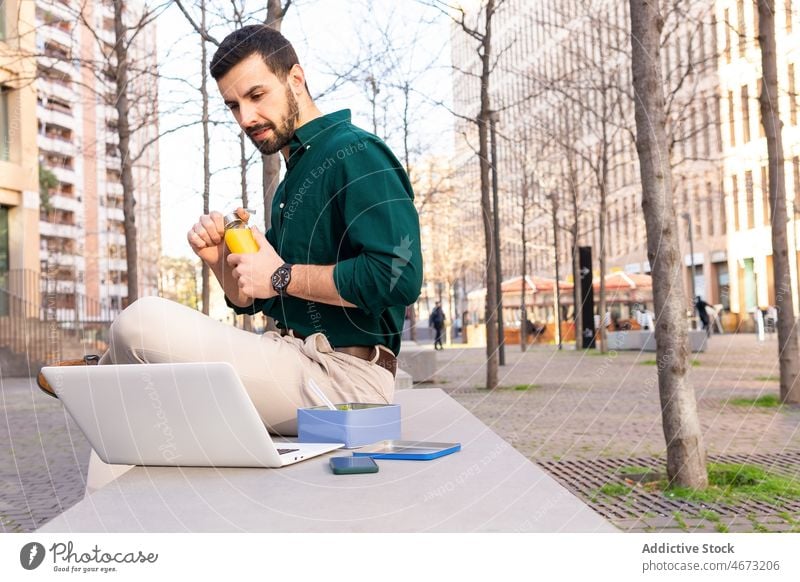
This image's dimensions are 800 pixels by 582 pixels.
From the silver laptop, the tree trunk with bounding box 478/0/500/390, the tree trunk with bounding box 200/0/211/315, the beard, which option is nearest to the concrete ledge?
the tree trunk with bounding box 478/0/500/390

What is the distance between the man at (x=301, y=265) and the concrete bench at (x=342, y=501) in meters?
0.28

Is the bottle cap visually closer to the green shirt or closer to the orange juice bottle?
the orange juice bottle

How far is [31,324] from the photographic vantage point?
14.1 m

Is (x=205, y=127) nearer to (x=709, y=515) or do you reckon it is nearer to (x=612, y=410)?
(x=709, y=515)

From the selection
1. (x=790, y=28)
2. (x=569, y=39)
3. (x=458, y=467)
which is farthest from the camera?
(x=569, y=39)

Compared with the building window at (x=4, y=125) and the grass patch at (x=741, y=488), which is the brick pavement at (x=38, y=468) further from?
the building window at (x=4, y=125)

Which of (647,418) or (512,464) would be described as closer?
(512,464)

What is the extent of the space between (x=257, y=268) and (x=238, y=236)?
6 centimetres

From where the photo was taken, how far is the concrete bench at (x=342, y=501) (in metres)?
0.96

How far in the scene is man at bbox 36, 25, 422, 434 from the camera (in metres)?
1.52

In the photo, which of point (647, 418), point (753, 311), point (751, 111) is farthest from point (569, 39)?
point (753, 311)

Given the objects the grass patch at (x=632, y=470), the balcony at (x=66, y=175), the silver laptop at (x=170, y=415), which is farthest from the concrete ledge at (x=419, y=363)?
the balcony at (x=66, y=175)
